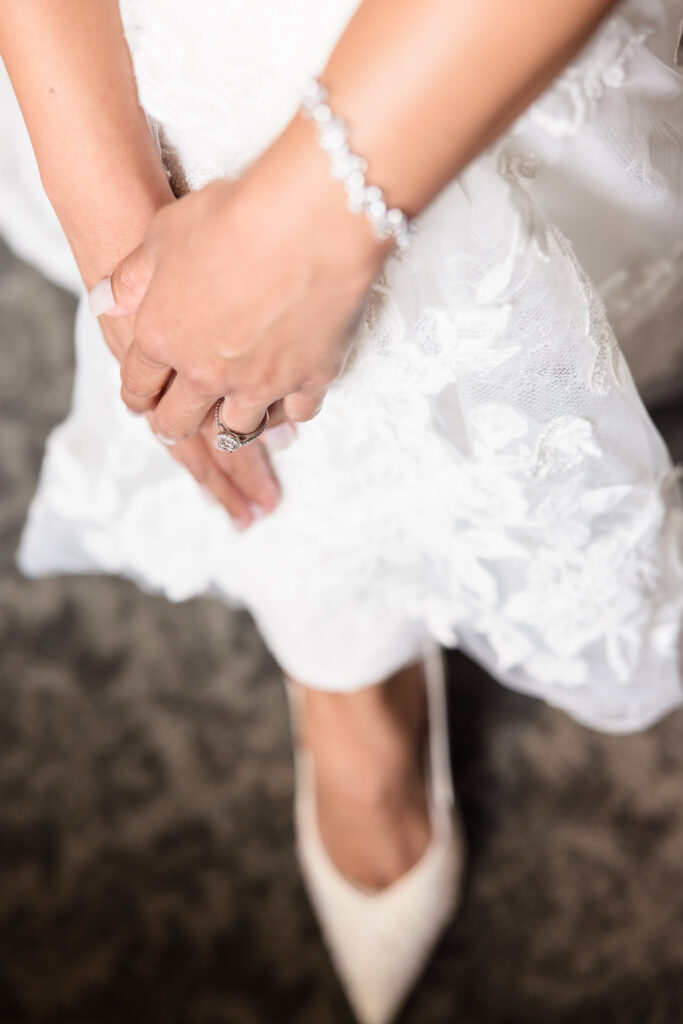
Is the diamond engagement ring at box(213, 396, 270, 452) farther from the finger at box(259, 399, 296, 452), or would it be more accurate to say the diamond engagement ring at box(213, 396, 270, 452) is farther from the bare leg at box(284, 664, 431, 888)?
the bare leg at box(284, 664, 431, 888)

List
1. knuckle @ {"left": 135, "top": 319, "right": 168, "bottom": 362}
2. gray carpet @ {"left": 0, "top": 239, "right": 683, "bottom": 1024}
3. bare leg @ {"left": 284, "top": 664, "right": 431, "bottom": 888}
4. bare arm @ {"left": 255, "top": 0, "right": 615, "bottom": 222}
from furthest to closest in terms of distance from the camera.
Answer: gray carpet @ {"left": 0, "top": 239, "right": 683, "bottom": 1024} → bare leg @ {"left": 284, "top": 664, "right": 431, "bottom": 888} → knuckle @ {"left": 135, "top": 319, "right": 168, "bottom": 362} → bare arm @ {"left": 255, "top": 0, "right": 615, "bottom": 222}

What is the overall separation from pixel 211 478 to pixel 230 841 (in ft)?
1.96

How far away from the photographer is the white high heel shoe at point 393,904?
1025 millimetres

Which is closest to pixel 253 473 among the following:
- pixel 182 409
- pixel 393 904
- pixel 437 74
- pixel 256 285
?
pixel 182 409

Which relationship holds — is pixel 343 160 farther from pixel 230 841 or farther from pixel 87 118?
pixel 230 841

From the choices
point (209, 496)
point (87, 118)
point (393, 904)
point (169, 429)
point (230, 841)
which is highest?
point (87, 118)

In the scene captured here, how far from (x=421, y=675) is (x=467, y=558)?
1.26 feet

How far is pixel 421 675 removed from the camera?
1061 millimetres

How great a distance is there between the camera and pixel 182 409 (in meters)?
0.59

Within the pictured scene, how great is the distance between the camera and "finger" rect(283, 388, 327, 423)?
56 cm

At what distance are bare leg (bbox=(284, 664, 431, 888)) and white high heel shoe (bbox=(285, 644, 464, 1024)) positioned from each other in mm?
15

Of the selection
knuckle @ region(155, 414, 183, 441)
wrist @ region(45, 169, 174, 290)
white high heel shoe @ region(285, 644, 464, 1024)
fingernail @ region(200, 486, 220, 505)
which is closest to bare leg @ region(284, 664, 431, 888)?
white high heel shoe @ region(285, 644, 464, 1024)

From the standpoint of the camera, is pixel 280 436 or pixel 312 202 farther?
pixel 280 436

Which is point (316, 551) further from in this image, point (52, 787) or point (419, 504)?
point (52, 787)
